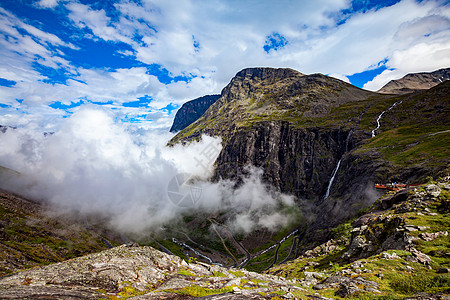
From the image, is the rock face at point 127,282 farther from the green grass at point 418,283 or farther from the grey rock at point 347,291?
the green grass at point 418,283

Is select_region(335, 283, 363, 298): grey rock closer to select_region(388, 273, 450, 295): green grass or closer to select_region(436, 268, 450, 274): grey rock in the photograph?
select_region(388, 273, 450, 295): green grass

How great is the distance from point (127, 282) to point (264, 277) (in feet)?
62.2

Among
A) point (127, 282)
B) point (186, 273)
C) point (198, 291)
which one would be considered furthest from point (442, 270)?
point (127, 282)

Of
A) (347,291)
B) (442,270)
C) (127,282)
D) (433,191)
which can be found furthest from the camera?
(433,191)

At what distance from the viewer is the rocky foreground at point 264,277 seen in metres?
18.4

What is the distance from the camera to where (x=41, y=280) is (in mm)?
21359

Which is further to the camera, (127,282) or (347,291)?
(127,282)

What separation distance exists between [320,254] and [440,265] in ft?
134

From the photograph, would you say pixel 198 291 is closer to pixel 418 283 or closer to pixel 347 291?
pixel 347 291

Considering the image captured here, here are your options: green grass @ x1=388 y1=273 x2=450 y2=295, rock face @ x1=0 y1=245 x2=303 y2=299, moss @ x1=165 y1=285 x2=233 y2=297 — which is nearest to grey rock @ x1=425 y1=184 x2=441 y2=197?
green grass @ x1=388 y1=273 x2=450 y2=295

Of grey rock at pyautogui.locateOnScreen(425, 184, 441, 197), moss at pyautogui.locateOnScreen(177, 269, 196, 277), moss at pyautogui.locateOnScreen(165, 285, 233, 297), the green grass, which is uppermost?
grey rock at pyautogui.locateOnScreen(425, 184, 441, 197)

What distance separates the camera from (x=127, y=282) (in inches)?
912

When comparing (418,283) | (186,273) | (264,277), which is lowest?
(264,277)

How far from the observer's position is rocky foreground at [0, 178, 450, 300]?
18.4 m
